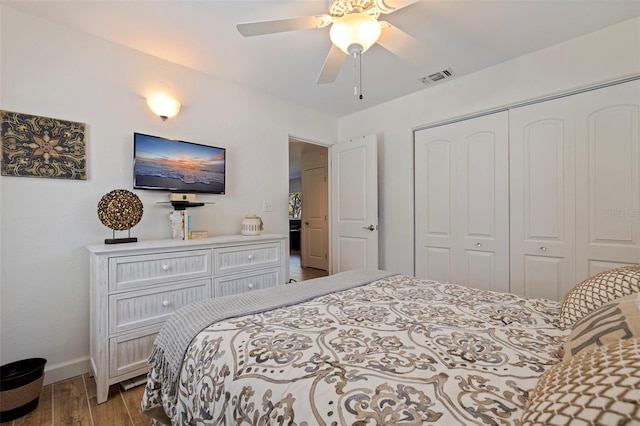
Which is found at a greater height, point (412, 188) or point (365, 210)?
point (412, 188)

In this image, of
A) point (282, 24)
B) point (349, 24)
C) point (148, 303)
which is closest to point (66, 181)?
point (148, 303)

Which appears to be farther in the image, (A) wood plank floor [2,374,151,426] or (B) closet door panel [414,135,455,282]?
(B) closet door panel [414,135,455,282]

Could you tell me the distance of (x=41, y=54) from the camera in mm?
1900

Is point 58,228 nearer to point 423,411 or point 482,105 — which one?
point 423,411

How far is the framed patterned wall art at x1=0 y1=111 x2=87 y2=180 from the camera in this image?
1778 mm

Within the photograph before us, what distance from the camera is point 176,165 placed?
244 centimetres

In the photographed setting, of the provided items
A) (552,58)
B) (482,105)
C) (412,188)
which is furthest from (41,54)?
(552,58)

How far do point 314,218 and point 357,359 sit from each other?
495 cm

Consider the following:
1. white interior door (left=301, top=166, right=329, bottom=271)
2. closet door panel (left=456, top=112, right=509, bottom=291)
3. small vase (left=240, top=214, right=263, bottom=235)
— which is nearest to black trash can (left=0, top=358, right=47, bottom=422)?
small vase (left=240, top=214, right=263, bottom=235)

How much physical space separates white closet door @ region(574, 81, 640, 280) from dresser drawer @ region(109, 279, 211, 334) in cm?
301

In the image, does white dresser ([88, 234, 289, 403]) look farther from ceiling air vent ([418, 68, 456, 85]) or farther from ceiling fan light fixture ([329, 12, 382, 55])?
ceiling air vent ([418, 68, 456, 85])

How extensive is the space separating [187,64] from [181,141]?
694 millimetres

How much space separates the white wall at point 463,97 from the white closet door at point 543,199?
20cm

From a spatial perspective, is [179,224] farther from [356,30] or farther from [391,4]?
[391,4]
